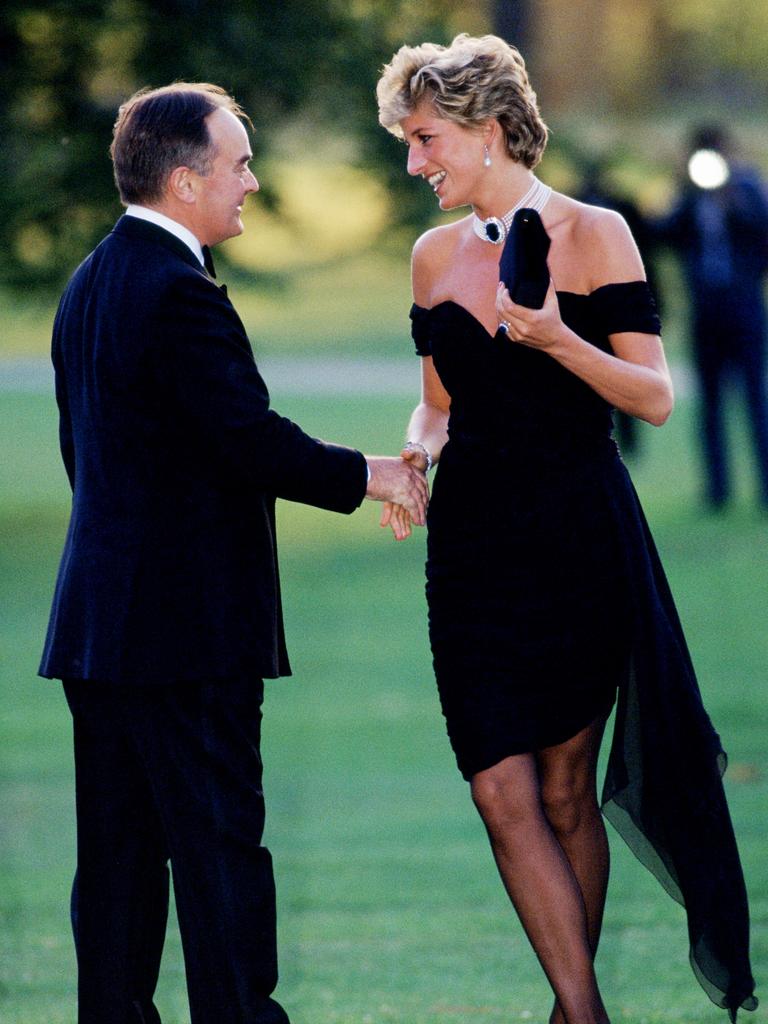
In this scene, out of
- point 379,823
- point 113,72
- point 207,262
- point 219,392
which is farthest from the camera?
point 113,72

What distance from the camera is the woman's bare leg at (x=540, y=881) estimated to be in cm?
396

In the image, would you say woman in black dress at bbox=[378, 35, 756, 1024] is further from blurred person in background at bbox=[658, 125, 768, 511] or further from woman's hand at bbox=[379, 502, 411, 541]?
blurred person in background at bbox=[658, 125, 768, 511]

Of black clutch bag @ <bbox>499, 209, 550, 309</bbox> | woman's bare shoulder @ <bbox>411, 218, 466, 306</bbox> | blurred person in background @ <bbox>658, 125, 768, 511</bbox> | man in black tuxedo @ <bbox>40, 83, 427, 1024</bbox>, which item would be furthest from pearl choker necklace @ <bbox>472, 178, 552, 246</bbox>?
blurred person in background @ <bbox>658, 125, 768, 511</bbox>

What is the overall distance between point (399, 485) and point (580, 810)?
0.82 metres

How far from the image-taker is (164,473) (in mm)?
3766

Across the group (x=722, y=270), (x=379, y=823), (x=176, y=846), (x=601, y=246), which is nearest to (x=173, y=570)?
(x=176, y=846)

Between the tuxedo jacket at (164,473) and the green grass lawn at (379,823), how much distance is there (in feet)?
Answer: 4.12

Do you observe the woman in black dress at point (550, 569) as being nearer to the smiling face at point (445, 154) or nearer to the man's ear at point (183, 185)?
the smiling face at point (445, 154)

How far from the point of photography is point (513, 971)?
497cm

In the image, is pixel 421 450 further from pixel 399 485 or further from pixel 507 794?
pixel 507 794

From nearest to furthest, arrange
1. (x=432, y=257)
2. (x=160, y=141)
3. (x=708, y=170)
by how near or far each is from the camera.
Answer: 1. (x=160, y=141)
2. (x=432, y=257)
3. (x=708, y=170)

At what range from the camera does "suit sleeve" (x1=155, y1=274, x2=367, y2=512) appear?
371 centimetres

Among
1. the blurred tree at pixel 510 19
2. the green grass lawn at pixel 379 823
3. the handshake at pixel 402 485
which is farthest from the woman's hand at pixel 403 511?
A: the blurred tree at pixel 510 19

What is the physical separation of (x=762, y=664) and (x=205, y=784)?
5378 mm
